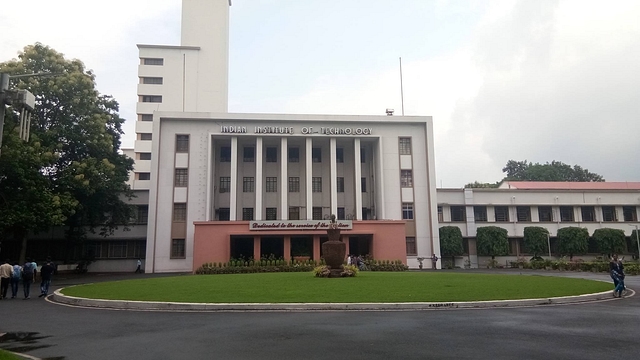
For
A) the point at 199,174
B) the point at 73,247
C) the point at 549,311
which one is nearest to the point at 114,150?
the point at 199,174

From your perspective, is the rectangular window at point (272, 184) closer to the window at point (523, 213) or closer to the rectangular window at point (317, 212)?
the rectangular window at point (317, 212)

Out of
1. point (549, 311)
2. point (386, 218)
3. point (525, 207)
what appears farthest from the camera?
point (525, 207)

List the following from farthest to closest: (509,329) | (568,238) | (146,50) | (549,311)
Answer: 1. (146,50)
2. (568,238)
3. (549,311)
4. (509,329)

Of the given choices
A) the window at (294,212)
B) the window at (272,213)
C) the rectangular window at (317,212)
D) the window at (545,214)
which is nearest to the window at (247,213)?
the window at (272,213)

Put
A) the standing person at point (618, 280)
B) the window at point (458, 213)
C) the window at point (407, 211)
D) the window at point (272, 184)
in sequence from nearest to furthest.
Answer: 1. the standing person at point (618, 280)
2. the window at point (407, 211)
3. the window at point (272, 184)
4. the window at point (458, 213)

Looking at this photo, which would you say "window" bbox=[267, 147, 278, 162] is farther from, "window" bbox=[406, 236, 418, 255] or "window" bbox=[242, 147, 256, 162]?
"window" bbox=[406, 236, 418, 255]

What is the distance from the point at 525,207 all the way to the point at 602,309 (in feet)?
124

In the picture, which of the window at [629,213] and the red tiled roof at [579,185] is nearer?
the window at [629,213]

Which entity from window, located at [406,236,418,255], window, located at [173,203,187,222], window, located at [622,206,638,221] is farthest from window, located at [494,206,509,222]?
window, located at [173,203,187,222]

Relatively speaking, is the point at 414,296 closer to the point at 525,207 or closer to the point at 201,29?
the point at 525,207

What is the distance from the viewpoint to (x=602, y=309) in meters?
12.9

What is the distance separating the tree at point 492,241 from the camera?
4488 cm

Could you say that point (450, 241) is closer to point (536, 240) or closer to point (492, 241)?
point (492, 241)

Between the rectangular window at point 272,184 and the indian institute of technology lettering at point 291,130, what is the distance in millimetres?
4836
